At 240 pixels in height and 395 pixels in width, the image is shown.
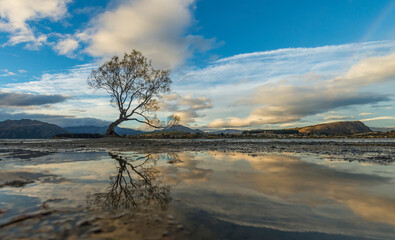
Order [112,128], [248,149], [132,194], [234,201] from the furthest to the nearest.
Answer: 1. [112,128]
2. [248,149]
3. [132,194]
4. [234,201]

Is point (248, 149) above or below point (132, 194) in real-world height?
below

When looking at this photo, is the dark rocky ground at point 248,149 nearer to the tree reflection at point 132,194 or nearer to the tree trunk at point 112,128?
the tree reflection at point 132,194

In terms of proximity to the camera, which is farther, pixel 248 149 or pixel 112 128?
pixel 112 128

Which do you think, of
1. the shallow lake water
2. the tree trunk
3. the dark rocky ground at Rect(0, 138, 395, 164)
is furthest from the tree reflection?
the tree trunk

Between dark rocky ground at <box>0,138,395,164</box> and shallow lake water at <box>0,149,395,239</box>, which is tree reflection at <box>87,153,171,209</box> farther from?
dark rocky ground at <box>0,138,395,164</box>

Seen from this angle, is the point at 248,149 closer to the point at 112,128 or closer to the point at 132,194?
the point at 132,194

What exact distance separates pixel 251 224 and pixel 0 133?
249 metres

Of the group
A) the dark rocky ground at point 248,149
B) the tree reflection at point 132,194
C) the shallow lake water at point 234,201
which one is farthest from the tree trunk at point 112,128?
the tree reflection at point 132,194

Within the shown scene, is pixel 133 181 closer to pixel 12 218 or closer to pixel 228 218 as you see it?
pixel 12 218

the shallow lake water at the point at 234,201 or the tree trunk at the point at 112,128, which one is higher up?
the tree trunk at the point at 112,128

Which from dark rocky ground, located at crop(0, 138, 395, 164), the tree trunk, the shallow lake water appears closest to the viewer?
the shallow lake water

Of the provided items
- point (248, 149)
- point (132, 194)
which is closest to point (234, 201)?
point (132, 194)

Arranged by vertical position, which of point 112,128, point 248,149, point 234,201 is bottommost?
point 248,149

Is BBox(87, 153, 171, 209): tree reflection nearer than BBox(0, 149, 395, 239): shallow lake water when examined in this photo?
No
